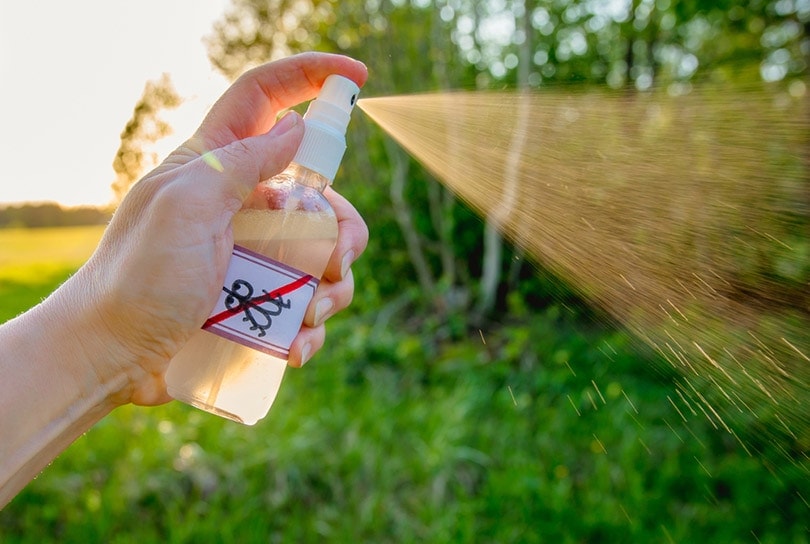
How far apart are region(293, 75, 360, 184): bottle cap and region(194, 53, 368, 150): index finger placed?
0.07m

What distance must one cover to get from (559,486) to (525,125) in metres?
1.81

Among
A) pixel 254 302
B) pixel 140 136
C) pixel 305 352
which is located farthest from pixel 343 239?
pixel 140 136

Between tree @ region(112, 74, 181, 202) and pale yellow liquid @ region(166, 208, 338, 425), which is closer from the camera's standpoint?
pale yellow liquid @ region(166, 208, 338, 425)

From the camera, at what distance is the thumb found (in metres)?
1.29

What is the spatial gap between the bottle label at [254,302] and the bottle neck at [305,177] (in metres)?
0.20

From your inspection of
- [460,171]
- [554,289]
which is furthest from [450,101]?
[554,289]

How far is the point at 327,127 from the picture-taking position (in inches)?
55.1

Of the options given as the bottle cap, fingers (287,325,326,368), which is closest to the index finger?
the bottle cap

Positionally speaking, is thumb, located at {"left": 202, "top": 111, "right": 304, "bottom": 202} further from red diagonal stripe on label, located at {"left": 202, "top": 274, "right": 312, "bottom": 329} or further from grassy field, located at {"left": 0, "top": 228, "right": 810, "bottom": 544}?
grassy field, located at {"left": 0, "top": 228, "right": 810, "bottom": 544}

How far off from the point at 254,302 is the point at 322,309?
32 centimetres

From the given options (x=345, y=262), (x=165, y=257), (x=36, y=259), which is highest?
(x=165, y=257)

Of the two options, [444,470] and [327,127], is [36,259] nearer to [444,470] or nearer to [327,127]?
[444,470]

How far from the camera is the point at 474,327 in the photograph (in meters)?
4.26

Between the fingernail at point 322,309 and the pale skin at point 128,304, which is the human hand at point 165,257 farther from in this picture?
the fingernail at point 322,309
